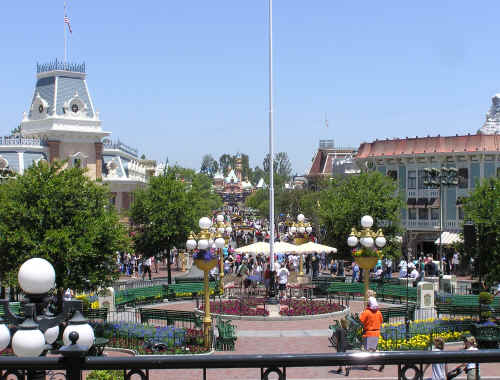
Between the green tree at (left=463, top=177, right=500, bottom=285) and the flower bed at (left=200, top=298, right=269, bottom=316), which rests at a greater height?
the green tree at (left=463, top=177, right=500, bottom=285)

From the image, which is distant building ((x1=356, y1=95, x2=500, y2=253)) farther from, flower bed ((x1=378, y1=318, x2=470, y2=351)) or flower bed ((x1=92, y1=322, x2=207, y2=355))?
flower bed ((x1=92, y1=322, x2=207, y2=355))

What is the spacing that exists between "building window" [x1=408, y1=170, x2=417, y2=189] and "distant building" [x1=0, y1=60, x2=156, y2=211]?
22.9m

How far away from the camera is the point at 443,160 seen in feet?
163

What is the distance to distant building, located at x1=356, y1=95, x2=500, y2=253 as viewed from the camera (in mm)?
47656

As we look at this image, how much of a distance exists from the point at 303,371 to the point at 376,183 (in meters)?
23.7

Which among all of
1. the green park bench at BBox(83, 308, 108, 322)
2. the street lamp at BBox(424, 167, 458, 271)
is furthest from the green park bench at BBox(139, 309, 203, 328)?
the street lamp at BBox(424, 167, 458, 271)

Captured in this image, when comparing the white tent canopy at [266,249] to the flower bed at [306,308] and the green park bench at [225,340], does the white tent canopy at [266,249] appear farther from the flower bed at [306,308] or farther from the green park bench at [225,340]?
the green park bench at [225,340]

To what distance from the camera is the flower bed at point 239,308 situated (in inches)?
999

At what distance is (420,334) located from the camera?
18.6 metres

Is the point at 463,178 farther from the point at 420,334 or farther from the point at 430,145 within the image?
the point at 420,334

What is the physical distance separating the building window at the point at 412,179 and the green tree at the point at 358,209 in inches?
525

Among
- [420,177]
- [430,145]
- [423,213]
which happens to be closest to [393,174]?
[420,177]

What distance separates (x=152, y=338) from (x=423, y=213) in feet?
113

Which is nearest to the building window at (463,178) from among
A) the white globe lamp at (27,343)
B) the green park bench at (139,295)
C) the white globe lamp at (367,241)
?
the green park bench at (139,295)
